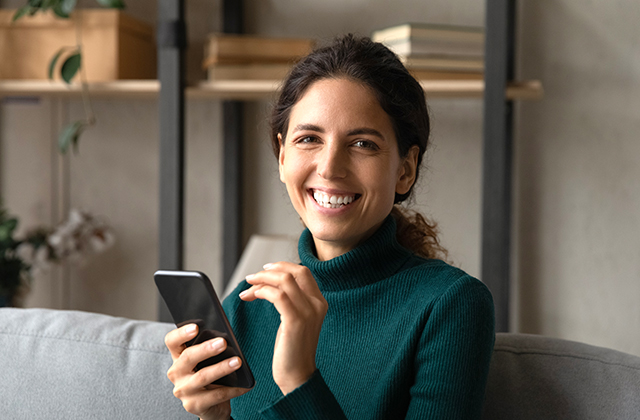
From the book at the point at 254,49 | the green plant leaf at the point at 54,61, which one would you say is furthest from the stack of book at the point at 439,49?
the green plant leaf at the point at 54,61

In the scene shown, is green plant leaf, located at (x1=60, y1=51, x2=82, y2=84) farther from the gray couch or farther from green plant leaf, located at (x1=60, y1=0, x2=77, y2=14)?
the gray couch

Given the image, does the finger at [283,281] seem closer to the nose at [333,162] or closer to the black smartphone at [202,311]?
the black smartphone at [202,311]

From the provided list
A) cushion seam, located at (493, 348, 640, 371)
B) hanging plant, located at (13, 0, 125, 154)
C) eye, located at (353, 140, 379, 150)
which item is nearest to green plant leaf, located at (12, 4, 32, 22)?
hanging plant, located at (13, 0, 125, 154)

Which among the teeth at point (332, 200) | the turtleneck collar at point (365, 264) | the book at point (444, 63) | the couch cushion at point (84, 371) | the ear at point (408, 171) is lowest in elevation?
the couch cushion at point (84, 371)

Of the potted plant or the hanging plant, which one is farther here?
the potted plant

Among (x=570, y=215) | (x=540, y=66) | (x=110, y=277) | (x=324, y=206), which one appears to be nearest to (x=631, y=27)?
(x=540, y=66)

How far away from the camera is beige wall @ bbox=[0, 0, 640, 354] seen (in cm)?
176

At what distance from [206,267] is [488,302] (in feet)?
4.69

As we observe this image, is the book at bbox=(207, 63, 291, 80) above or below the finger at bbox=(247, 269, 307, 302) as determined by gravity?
above

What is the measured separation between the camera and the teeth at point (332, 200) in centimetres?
81

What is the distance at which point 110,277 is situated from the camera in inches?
81.4

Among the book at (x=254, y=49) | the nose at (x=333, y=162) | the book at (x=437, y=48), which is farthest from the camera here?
the book at (x=254, y=49)

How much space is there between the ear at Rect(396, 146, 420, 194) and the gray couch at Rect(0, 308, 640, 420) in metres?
0.29

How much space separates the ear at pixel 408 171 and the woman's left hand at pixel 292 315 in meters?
0.27
